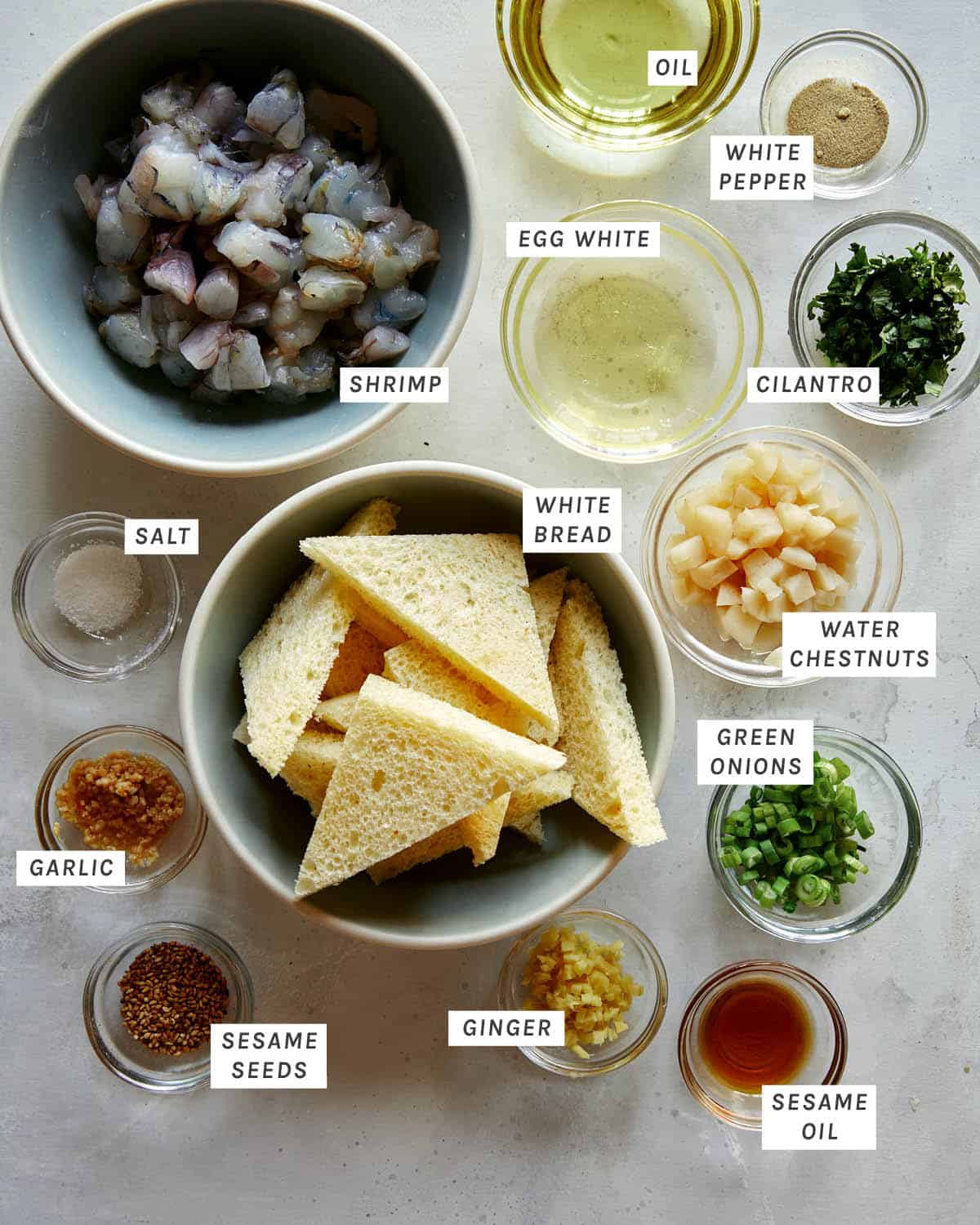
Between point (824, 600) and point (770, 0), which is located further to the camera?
point (770, 0)

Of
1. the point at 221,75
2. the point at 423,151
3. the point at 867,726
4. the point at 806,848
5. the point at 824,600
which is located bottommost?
the point at 806,848

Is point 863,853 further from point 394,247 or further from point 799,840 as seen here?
point 394,247

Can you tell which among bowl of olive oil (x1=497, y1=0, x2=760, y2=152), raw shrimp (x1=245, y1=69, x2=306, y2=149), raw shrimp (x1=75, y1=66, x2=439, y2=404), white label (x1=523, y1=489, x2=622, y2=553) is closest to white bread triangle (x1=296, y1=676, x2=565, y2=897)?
white label (x1=523, y1=489, x2=622, y2=553)

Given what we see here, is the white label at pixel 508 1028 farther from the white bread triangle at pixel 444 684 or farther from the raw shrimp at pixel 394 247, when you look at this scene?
the raw shrimp at pixel 394 247

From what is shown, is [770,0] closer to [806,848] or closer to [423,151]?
[423,151]

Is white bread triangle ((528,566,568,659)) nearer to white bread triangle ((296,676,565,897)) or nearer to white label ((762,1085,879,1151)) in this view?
white bread triangle ((296,676,565,897))

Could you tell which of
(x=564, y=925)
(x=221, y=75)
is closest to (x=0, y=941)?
(x=564, y=925)

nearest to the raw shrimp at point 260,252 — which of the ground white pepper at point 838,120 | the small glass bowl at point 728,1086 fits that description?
the ground white pepper at point 838,120
